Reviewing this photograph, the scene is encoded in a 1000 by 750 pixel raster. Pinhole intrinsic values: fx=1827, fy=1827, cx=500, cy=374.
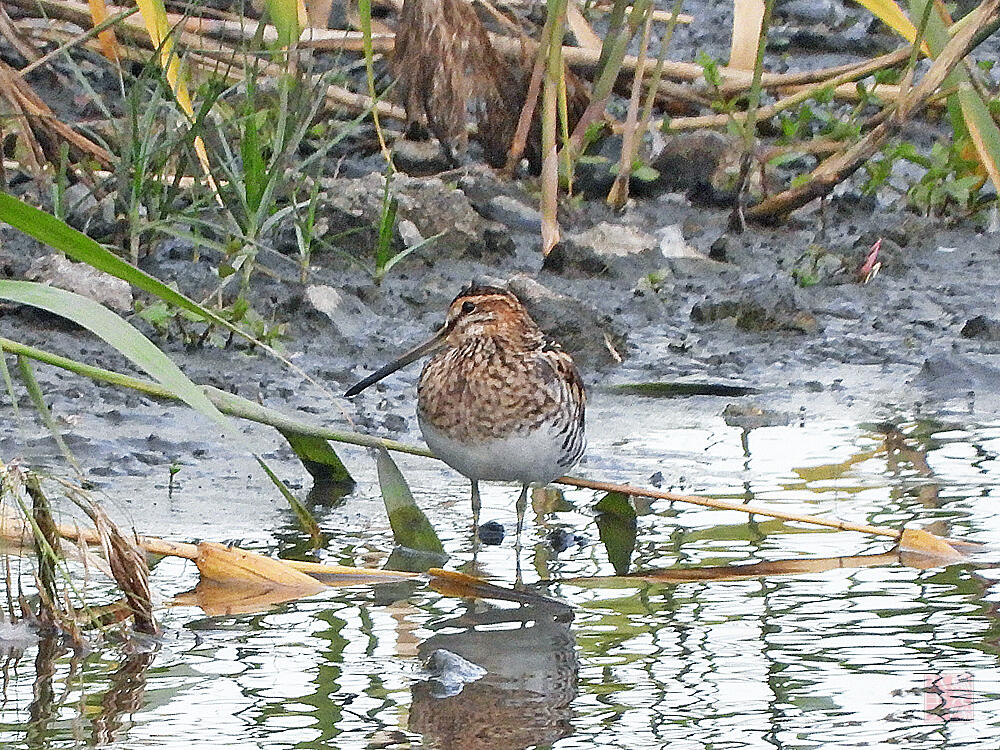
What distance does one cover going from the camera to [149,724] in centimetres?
298

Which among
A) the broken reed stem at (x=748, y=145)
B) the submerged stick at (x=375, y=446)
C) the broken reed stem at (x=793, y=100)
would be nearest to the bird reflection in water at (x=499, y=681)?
the submerged stick at (x=375, y=446)

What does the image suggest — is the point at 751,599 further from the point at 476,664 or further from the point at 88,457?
the point at 88,457

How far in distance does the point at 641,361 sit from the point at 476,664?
299cm

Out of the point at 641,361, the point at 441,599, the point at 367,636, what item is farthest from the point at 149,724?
the point at 641,361

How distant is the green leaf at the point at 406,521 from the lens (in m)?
4.29

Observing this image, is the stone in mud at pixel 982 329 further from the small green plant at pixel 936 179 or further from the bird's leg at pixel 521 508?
the bird's leg at pixel 521 508

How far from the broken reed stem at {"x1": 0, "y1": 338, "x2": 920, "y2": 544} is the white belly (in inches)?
4.3

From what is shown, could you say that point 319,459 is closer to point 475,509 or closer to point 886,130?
point 475,509

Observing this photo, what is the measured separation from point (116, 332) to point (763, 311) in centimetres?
373

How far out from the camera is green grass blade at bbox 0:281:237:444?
319 centimetres

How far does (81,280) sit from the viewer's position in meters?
5.84

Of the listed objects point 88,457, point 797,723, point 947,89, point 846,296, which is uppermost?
point 947,89

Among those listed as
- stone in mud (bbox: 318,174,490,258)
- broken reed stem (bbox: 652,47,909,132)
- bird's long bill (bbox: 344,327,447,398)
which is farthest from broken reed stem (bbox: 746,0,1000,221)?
bird's long bill (bbox: 344,327,447,398)

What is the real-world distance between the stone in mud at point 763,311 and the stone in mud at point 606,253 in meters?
0.44
